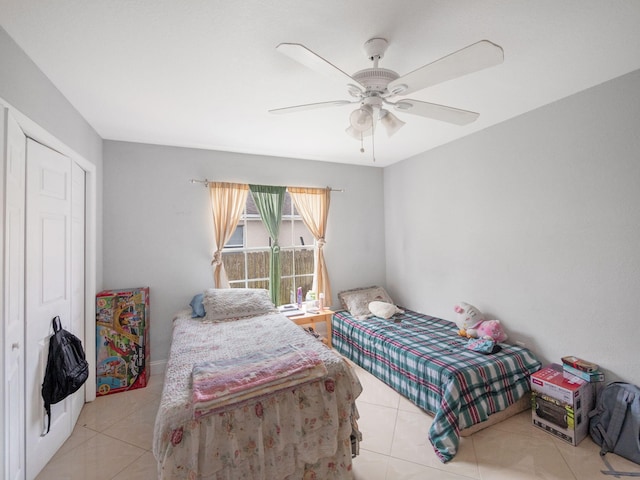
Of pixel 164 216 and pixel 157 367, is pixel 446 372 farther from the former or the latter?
pixel 164 216

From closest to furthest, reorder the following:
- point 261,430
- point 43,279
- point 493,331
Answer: point 261,430, point 43,279, point 493,331

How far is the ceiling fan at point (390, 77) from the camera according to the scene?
1.18 m

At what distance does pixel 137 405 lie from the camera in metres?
2.50

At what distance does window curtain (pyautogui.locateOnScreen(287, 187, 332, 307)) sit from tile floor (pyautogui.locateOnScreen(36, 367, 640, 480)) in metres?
1.67

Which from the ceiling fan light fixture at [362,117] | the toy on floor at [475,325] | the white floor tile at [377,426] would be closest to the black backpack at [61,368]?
the white floor tile at [377,426]

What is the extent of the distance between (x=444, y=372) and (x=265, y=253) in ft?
7.79

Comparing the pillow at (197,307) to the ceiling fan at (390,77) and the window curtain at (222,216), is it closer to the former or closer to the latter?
the window curtain at (222,216)

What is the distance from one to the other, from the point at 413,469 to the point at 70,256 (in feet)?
9.65

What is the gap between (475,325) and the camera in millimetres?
2816

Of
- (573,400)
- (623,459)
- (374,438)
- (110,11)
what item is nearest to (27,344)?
(110,11)

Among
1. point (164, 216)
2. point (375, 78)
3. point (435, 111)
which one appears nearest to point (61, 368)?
point (164, 216)

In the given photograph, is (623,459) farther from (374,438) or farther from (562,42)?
(562,42)

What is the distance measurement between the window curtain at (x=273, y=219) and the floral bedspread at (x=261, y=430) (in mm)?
1556

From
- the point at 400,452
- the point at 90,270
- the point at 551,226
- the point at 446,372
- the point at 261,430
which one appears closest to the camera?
the point at 261,430
